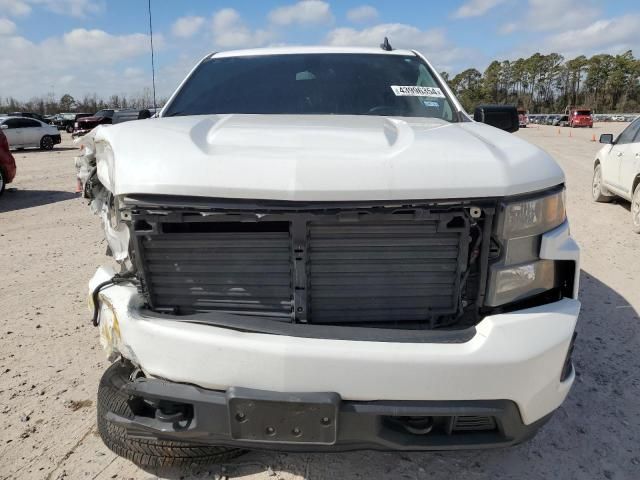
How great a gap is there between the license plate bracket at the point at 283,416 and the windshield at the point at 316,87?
181 centimetres

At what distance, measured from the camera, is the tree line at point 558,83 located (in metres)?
77.3

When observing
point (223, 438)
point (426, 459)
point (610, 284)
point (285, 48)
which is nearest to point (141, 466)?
point (223, 438)

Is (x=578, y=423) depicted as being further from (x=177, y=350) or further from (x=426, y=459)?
(x=177, y=350)

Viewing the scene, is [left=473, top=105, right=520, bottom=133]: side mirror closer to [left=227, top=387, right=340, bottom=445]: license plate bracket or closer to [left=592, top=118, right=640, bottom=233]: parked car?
[left=227, top=387, right=340, bottom=445]: license plate bracket

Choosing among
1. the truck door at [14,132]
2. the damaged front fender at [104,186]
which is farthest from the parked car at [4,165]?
the truck door at [14,132]

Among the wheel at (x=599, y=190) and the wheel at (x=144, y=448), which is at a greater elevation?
the wheel at (x=599, y=190)

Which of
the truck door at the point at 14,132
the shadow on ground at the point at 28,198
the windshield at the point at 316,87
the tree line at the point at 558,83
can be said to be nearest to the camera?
the windshield at the point at 316,87

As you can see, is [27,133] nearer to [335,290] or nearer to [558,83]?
[335,290]

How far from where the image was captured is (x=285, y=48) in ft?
11.9

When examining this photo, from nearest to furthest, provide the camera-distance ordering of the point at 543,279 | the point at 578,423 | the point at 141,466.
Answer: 1. the point at 543,279
2. the point at 141,466
3. the point at 578,423

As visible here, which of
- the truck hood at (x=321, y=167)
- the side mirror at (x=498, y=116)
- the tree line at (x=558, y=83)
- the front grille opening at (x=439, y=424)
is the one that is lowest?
the front grille opening at (x=439, y=424)

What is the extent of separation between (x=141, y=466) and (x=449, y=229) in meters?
1.76

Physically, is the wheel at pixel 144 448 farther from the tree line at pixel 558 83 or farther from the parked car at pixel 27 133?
the tree line at pixel 558 83

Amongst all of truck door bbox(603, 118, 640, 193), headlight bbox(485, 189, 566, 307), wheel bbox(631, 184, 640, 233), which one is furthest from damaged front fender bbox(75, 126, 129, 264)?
truck door bbox(603, 118, 640, 193)
